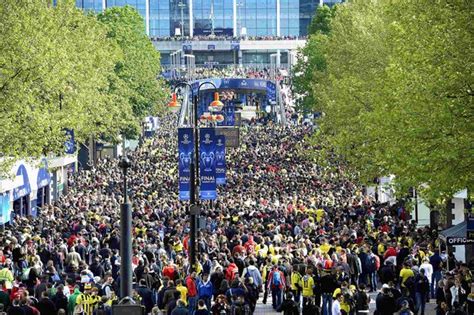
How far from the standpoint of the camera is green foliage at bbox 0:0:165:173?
46.1 metres

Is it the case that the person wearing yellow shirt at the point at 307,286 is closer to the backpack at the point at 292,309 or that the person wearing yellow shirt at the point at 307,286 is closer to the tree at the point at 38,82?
the backpack at the point at 292,309

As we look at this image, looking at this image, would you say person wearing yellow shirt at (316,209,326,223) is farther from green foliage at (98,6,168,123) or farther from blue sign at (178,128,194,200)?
green foliage at (98,6,168,123)

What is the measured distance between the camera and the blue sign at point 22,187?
52000 millimetres

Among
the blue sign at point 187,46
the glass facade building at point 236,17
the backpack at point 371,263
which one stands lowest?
the backpack at point 371,263

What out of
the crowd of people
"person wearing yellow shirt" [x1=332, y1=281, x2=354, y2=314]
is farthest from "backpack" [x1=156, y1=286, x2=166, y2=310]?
"person wearing yellow shirt" [x1=332, y1=281, x2=354, y2=314]

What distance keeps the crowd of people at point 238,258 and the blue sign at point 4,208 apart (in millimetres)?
498

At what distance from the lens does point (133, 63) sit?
91438 millimetres

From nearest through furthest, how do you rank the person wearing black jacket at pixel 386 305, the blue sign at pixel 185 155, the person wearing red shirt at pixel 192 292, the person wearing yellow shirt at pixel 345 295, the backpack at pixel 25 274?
1. the person wearing black jacket at pixel 386 305
2. the person wearing yellow shirt at pixel 345 295
3. the person wearing red shirt at pixel 192 292
4. the backpack at pixel 25 274
5. the blue sign at pixel 185 155

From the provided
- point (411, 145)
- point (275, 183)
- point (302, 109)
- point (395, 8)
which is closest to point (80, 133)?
point (275, 183)

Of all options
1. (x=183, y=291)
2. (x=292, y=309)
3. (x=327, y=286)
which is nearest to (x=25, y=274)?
(x=183, y=291)

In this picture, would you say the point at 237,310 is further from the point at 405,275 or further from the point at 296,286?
the point at 405,275

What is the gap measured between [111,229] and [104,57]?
84.0ft

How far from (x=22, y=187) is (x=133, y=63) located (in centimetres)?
3878

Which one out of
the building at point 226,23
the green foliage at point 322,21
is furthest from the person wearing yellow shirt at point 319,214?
the building at point 226,23
